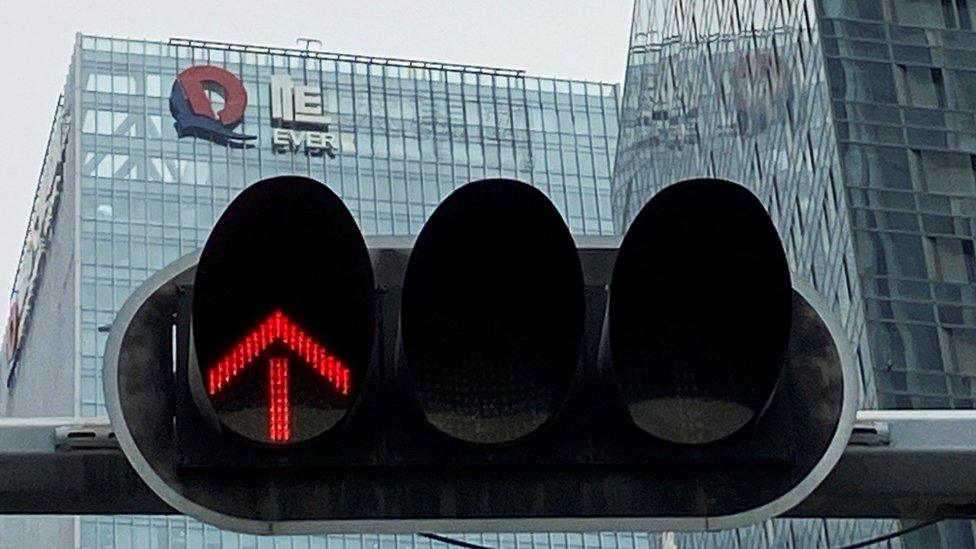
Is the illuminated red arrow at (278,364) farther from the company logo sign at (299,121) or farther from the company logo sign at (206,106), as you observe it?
the company logo sign at (299,121)

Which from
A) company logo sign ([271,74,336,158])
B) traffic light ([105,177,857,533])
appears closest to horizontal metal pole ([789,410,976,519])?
traffic light ([105,177,857,533])

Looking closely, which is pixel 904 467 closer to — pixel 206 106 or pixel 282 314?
pixel 282 314

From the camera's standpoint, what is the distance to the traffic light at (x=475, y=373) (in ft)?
9.87

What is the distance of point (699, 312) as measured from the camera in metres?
3.22

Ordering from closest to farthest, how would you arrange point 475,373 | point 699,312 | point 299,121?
point 475,373 < point 699,312 < point 299,121

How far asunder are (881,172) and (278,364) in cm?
4629

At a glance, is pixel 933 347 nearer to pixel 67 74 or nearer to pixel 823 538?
pixel 823 538

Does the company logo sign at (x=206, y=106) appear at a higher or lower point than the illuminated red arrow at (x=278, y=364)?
higher

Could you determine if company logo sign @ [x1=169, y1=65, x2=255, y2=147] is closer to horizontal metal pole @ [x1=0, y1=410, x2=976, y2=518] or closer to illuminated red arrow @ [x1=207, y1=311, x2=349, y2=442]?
horizontal metal pole @ [x1=0, y1=410, x2=976, y2=518]

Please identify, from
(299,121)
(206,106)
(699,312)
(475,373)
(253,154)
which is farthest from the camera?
(299,121)

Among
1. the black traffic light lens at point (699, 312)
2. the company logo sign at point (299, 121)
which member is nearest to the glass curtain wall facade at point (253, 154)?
the company logo sign at point (299, 121)

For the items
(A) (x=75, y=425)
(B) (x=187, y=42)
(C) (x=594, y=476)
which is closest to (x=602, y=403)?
(C) (x=594, y=476)

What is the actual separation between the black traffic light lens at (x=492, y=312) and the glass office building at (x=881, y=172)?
4101 cm

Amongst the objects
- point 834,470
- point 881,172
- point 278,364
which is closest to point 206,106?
point 881,172
